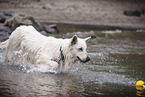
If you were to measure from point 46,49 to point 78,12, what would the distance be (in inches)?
743

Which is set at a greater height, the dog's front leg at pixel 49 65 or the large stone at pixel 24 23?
the large stone at pixel 24 23

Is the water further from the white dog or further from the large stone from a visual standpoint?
the large stone

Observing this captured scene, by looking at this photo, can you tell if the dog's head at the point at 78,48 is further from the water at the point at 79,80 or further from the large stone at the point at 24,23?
the large stone at the point at 24,23

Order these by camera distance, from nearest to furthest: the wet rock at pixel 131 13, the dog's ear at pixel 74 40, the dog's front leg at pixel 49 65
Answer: the dog's ear at pixel 74 40 → the dog's front leg at pixel 49 65 → the wet rock at pixel 131 13

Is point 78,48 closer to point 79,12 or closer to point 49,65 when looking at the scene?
point 49,65

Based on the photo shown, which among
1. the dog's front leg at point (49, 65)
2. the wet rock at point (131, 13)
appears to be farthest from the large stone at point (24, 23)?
the wet rock at point (131, 13)

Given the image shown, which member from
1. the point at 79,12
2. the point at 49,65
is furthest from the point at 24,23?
the point at 79,12

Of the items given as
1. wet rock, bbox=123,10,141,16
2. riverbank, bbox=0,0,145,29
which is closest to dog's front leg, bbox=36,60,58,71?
riverbank, bbox=0,0,145,29

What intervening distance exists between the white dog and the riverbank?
43.1 feet

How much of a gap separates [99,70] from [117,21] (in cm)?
1709

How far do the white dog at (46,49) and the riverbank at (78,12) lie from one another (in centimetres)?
1315

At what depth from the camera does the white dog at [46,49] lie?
689cm

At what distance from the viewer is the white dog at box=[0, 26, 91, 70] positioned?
6.89 meters

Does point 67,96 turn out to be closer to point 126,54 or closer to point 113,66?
point 113,66
